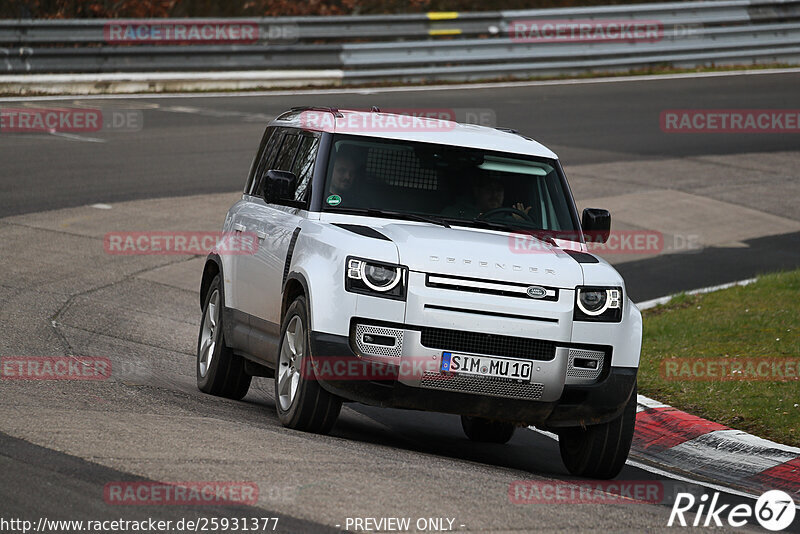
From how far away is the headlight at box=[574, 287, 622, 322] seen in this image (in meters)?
7.44

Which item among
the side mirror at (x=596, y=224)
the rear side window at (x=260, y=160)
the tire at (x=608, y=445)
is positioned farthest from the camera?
the rear side window at (x=260, y=160)

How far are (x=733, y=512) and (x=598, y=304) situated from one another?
1.35 m

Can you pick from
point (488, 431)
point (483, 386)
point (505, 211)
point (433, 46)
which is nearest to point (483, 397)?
point (483, 386)

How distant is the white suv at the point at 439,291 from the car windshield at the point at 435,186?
1cm

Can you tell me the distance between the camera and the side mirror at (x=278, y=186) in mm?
8312

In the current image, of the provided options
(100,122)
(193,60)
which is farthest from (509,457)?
(193,60)

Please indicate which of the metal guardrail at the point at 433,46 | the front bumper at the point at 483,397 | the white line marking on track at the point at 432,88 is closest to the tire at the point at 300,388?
the front bumper at the point at 483,397

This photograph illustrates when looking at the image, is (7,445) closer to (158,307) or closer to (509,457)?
(509,457)

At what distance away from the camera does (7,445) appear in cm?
627

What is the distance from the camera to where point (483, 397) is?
738cm

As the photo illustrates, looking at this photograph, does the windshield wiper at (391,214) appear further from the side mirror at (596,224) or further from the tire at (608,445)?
the tire at (608,445)

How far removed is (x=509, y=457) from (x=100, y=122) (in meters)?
14.6

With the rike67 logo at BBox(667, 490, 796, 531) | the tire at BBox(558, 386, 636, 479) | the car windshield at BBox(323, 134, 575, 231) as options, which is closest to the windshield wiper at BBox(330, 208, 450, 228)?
the car windshield at BBox(323, 134, 575, 231)

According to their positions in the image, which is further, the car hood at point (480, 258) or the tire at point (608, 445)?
the tire at point (608, 445)
